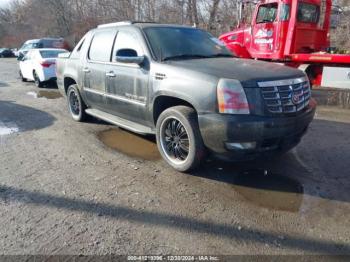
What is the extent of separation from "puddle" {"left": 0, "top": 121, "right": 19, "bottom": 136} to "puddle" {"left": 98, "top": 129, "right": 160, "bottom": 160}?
1.79 meters

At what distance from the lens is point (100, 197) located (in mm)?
3564

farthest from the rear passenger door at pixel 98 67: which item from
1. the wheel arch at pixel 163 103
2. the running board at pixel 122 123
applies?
the wheel arch at pixel 163 103

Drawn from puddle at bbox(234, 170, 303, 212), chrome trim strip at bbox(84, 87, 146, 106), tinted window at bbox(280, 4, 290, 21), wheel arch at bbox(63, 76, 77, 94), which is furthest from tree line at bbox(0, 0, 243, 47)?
puddle at bbox(234, 170, 303, 212)

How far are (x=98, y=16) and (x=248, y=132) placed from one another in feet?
97.2

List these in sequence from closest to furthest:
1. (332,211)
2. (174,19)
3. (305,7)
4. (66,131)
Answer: (332,211) < (66,131) < (305,7) < (174,19)

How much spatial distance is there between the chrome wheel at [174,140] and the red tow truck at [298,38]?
6.11 m

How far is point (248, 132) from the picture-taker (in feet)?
11.3

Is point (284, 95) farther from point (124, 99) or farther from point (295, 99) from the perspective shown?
point (124, 99)

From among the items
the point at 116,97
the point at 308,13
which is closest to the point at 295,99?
the point at 116,97

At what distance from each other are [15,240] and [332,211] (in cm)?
313

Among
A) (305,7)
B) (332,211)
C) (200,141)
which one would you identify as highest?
(305,7)

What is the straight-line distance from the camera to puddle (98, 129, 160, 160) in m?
4.87

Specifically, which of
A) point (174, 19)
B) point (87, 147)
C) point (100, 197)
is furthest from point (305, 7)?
point (174, 19)

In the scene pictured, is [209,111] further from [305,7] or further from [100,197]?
[305,7]
